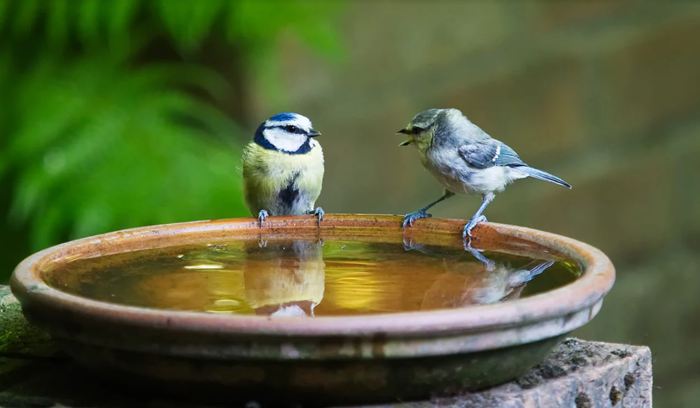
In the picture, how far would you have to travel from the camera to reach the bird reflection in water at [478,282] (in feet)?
5.90

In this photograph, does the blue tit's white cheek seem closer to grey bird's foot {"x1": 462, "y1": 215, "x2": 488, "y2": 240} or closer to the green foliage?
the green foliage

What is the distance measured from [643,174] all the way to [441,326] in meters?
4.30

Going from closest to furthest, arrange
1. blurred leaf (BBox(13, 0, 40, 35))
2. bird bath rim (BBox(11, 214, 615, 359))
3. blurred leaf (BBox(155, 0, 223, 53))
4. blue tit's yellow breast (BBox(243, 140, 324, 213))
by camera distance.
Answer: bird bath rim (BBox(11, 214, 615, 359))
blue tit's yellow breast (BBox(243, 140, 324, 213))
blurred leaf (BBox(155, 0, 223, 53))
blurred leaf (BBox(13, 0, 40, 35))

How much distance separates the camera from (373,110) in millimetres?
4699

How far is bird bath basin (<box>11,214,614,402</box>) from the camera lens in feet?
4.89

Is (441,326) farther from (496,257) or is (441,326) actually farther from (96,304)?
(496,257)

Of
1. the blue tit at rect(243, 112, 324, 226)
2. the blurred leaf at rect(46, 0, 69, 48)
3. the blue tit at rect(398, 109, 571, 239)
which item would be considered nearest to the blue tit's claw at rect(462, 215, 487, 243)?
the blue tit at rect(398, 109, 571, 239)

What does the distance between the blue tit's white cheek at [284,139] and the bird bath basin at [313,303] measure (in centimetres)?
71

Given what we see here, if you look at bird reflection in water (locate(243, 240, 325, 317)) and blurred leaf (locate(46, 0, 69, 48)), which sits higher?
blurred leaf (locate(46, 0, 69, 48))

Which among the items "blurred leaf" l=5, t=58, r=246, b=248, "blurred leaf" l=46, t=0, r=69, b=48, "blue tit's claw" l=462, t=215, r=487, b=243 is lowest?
"blurred leaf" l=5, t=58, r=246, b=248

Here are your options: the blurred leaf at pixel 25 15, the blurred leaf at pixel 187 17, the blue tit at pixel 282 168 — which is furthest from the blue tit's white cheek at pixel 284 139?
the blurred leaf at pixel 25 15

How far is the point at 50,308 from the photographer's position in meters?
1.62

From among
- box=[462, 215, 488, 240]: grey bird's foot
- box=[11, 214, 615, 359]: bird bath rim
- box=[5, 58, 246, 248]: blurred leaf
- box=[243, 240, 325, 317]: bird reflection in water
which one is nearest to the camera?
box=[11, 214, 615, 359]: bird bath rim

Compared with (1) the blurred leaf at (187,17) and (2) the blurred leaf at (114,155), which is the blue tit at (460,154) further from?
(1) the blurred leaf at (187,17)
